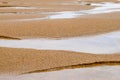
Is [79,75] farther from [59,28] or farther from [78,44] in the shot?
[59,28]

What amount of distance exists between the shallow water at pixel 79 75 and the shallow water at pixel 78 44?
3.62ft

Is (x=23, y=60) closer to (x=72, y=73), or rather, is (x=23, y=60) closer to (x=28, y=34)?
(x=72, y=73)

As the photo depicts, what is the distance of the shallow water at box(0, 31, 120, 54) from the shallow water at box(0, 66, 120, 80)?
110 centimetres

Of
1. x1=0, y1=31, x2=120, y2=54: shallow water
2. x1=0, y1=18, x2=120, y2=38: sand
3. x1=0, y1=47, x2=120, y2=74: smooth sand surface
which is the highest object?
x1=0, y1=47, x2=120, y2=74: smooth sand surface

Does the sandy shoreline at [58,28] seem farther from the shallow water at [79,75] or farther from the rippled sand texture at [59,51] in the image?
the shallow water at [79,75]

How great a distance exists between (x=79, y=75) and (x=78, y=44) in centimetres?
212

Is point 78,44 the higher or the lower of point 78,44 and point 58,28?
the higher

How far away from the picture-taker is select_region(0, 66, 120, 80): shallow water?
12.7 ft

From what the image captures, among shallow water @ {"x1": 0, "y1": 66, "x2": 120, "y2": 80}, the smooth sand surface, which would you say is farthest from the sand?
shallow water @ {"x1": 0, "y1": 66, "x2": 120, "y2": 80}

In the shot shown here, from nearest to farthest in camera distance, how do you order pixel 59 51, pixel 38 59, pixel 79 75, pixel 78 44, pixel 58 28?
pixel 79 75
pixel 38 59
pixel 59 51
pixel 78 44
pixel 58 28

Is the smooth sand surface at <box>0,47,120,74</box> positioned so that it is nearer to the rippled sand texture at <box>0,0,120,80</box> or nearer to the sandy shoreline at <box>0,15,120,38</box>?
the rippled sand texture at <box>0,0,120,80</box>

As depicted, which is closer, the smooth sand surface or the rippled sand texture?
the rippled sand texture

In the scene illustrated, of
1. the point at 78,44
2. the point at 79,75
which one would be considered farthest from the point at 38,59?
the point at 78,44

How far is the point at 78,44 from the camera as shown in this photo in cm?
608
